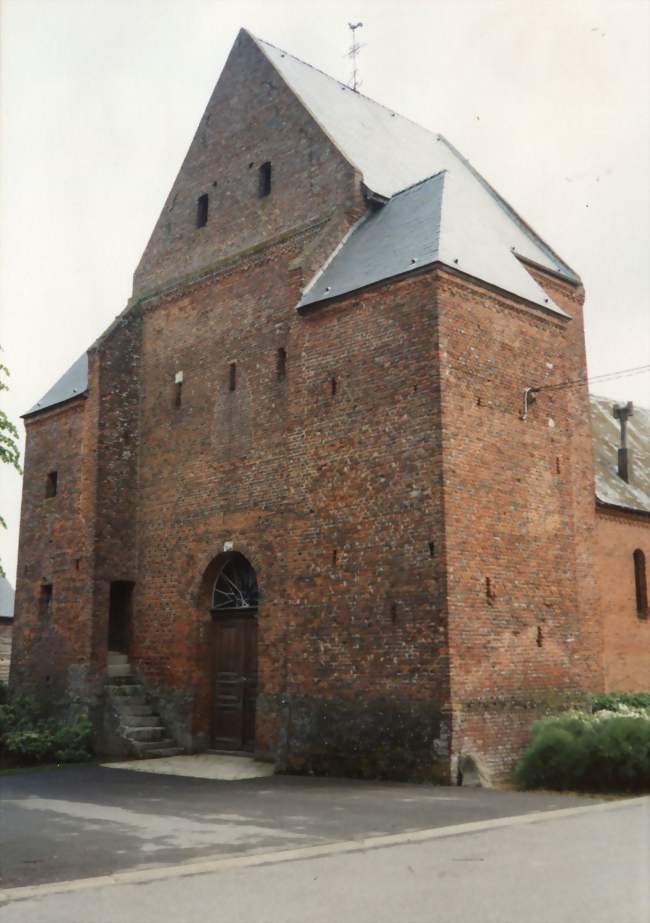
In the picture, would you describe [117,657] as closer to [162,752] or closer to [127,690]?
[127,690]

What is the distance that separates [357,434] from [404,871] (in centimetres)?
887

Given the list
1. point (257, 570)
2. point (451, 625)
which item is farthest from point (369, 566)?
point (257, 570)

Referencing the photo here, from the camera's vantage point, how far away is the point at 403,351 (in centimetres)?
1563

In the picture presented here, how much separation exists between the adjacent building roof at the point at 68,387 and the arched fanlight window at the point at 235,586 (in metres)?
5.48

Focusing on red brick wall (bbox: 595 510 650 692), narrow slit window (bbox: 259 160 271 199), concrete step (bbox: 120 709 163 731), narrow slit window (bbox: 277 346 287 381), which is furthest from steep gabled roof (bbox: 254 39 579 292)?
concrete step (bbox: 120 709 163 731)

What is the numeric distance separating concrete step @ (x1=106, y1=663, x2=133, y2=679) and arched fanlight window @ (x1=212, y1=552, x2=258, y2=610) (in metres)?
2.65

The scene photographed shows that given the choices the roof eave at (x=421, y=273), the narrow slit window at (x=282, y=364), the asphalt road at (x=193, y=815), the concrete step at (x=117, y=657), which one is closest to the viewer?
the asphalt road at (x=193, y=815)

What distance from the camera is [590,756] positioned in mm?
12961

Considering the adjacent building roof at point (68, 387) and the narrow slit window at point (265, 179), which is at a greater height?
the narrow slit window at point (265, 179)

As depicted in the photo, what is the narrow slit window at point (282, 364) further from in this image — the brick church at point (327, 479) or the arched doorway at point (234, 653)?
the arched doorway at point (234, 653)

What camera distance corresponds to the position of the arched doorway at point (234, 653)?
18359 millimetres

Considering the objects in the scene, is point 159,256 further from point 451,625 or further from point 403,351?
point 451,625

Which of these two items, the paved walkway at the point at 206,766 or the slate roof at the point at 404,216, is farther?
the slate roof at the point at 404,216

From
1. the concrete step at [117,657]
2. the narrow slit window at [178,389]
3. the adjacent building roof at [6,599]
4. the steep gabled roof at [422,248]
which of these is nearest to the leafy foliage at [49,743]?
the concrete step at [117,657]
